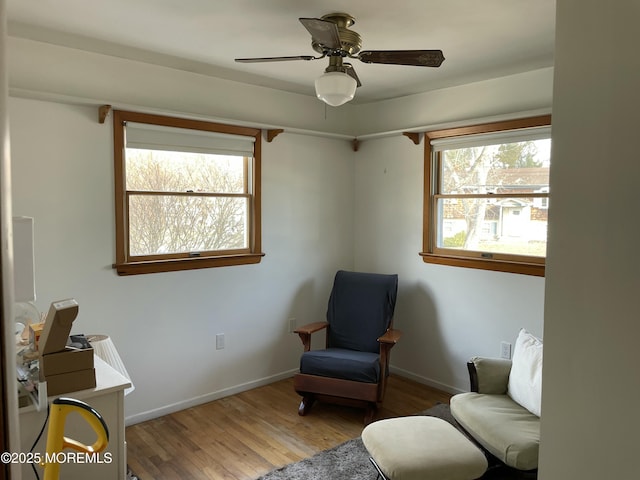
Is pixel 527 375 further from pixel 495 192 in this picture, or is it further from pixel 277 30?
pixel 277 30

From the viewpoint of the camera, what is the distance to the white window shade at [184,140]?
3.11 m

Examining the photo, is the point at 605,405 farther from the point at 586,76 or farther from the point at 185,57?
the point at 185,57

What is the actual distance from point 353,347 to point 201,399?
4.09ft

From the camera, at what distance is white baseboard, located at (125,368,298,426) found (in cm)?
324

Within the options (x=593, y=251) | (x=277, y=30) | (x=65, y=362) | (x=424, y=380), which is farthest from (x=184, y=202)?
(x=593, y=251)

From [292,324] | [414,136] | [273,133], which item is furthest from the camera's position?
[292,324]

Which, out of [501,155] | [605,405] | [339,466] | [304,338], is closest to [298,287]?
[304,338]

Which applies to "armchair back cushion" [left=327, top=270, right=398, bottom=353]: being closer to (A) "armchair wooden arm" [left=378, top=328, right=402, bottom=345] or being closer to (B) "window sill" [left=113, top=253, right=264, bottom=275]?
(A) "armchair wooden arm" [left=378, top=328, right=402, bottom=345]

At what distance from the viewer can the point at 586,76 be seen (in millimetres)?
1017

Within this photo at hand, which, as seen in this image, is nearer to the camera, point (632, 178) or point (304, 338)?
point (632, 178)

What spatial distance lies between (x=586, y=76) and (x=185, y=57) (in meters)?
2.70

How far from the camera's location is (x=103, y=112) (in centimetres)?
292

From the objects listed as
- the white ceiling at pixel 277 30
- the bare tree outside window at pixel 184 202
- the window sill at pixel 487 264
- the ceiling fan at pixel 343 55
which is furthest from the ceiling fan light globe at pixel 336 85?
the window sill at pixel 487 264

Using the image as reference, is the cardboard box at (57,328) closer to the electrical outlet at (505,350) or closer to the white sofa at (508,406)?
the white sofa at (508,406)
